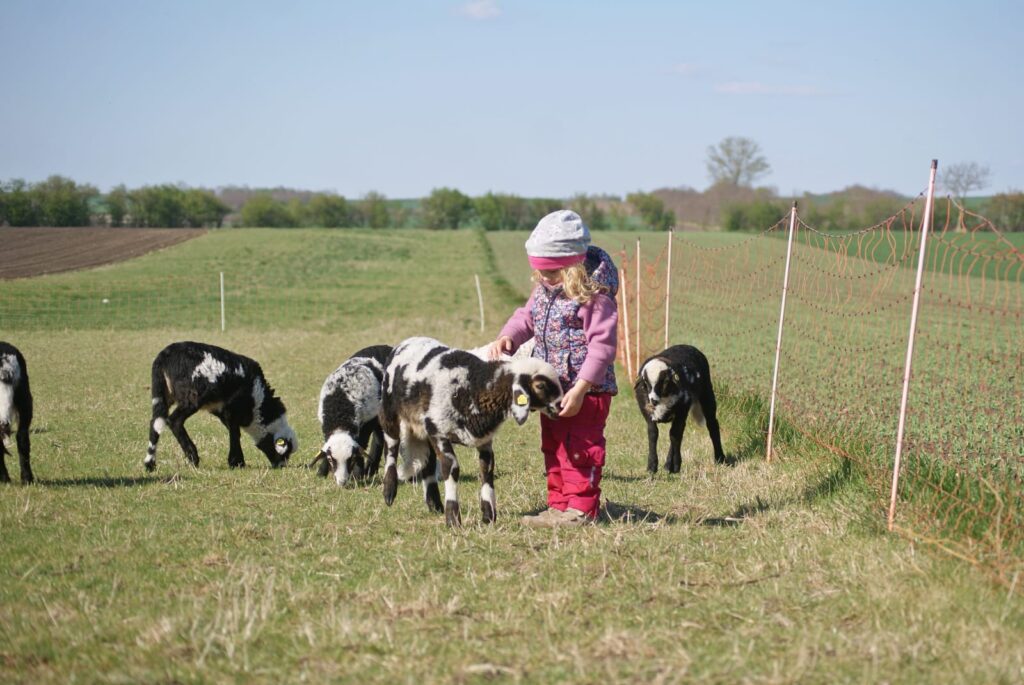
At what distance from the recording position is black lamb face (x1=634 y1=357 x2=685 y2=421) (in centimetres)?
1005

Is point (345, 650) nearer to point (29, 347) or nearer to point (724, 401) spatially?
point (724, 401)

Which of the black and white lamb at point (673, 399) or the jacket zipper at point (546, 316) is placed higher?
the jacket zipper at point (546, 316)

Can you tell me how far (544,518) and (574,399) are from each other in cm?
110

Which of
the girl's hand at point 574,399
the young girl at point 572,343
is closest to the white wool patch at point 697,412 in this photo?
the young girl at point 572,343

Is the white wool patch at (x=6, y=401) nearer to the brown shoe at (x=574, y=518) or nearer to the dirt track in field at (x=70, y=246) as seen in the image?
the brown shoe at (x=574, y=518)

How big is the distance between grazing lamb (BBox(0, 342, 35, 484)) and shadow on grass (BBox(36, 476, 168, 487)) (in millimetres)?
203

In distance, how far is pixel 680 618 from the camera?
17.1 ft

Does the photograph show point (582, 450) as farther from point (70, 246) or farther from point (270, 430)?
point (70, 246)

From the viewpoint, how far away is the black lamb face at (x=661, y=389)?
10.0 metres

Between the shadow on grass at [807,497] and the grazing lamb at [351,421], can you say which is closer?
the shadow on grass at [807,497]

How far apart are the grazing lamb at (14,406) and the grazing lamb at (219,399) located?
136 centimetres

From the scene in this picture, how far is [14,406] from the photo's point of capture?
896 cm

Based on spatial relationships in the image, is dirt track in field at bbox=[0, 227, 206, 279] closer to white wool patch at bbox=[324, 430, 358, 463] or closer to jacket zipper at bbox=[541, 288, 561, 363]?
white wool patch at bbox=[324, 430, 358, 463]

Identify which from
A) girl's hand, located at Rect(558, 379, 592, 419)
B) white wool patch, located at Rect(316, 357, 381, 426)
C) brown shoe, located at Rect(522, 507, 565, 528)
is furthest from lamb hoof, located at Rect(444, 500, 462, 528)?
white wool patch, located at Rect(316, 357, 381, 426)
